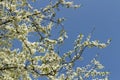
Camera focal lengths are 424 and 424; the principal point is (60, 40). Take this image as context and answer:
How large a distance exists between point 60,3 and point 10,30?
1.79 m

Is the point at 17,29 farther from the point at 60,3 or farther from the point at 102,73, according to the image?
the point at 102,73

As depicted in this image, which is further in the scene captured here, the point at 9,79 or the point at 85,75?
the point at 85,75

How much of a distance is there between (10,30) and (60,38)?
155 cm

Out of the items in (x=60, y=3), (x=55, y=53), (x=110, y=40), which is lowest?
(x=55, y=53)

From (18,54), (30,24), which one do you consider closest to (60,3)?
(30,24)

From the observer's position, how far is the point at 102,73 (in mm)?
14586

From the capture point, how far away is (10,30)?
42.2 feet

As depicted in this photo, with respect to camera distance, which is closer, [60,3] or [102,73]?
[60,3]

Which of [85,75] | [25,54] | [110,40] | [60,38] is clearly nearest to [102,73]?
[85,75]

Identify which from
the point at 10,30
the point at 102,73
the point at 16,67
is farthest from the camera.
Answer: the point at 102,73

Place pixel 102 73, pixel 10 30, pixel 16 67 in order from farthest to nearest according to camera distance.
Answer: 1. pixel 102 73
2. pixel 10 30
3. pixel 16 67

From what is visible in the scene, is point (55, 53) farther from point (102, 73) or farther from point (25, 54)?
point (102, 73)

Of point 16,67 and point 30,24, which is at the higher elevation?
point 30,24

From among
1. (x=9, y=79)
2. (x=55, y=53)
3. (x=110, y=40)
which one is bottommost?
(x=9, y=79)
